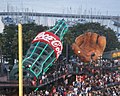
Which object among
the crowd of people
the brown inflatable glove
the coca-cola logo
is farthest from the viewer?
the brown inflatable glove

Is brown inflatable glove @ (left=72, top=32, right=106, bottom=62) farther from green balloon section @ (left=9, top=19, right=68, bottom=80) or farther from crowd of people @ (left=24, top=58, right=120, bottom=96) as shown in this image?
green balloon section @ (left=9, top=19, right=68, bottom=80)

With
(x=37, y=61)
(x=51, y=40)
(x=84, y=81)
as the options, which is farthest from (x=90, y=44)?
(x=84, y=81)

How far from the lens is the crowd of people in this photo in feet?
57.0

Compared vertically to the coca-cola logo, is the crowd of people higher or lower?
lower

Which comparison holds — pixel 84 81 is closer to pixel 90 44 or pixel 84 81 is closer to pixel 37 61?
pixel 37 61

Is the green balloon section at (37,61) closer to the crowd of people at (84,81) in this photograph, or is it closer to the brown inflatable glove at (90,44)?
the crowd of people at (84,81)

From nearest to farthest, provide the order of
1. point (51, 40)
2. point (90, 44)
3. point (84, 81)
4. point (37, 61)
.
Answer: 1. point (84, 81)
2. point (37, 61)
3. point (51, 40)
4. point (90, 44)

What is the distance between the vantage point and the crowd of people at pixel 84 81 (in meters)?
17.4

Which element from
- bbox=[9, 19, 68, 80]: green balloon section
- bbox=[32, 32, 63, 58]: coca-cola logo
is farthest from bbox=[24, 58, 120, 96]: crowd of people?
bbox=[32, 32, 63, 58]: coca-cola logo

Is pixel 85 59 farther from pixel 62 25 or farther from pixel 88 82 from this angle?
pixel 88 82

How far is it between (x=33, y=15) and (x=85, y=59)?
311 feet

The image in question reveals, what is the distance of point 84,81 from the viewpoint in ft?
63.3

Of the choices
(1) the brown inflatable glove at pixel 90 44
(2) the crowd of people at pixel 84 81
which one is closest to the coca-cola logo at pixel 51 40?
(2) the crowd of people at pixel 84 81

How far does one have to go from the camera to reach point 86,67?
22.1 metres
